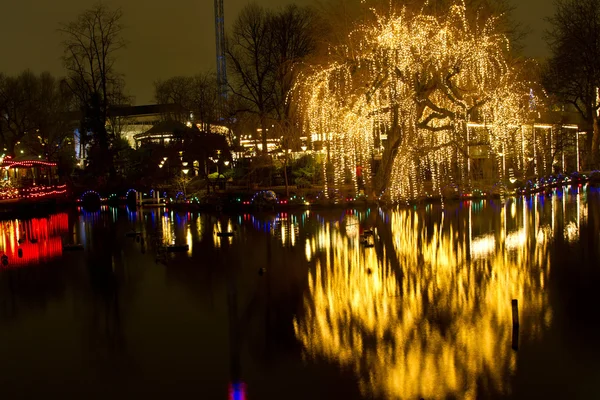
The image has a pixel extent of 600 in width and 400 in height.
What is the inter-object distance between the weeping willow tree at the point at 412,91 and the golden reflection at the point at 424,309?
952 cm

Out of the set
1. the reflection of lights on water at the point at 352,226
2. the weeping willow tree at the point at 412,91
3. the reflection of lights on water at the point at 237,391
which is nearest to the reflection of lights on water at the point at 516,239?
the reflection of lights on water at the point at 352,226

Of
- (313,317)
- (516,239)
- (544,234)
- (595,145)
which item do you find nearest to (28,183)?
(516,239)

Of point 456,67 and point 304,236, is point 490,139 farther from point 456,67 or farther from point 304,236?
point 304,236

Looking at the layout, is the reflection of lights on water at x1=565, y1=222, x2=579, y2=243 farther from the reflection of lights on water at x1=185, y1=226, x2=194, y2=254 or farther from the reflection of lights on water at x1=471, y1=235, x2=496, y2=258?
the reflection of lights on water at x1=185, y1=226, x2=194, y2=254

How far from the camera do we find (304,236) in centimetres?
2070

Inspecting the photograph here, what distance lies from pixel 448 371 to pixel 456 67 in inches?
767

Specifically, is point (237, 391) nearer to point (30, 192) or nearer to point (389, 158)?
point (389, 158)

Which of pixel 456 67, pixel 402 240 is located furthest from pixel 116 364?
→ pixel 456 67

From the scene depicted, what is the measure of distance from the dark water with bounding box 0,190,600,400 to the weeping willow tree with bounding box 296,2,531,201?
317 inches

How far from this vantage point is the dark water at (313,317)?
312 inches

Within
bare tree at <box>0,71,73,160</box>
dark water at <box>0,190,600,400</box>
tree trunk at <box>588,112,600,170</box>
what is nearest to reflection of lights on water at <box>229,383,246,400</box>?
dark water at <box>0,190,600,400</box>

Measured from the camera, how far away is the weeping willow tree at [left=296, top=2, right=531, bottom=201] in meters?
25.5

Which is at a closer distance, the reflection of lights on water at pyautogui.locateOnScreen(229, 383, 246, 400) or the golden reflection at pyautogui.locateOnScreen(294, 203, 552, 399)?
the reflection of lights on water at pyautogui.locateOnScreen(229, 383, 246, 400)

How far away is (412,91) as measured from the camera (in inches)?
1054
